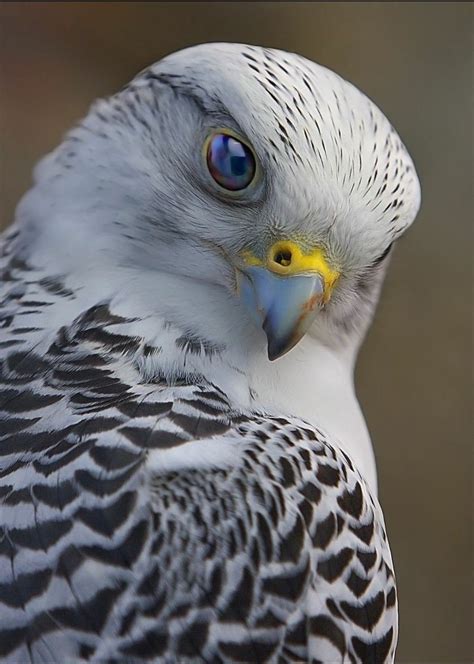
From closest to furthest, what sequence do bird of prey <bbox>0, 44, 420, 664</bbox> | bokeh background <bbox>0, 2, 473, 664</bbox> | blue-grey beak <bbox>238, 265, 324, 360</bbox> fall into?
bird of prey <bbox>0, 44, 420, 664</bbox>
blue-grey beak <bbox>238, 265, 324, 360</bbox>
bokeh background <bbox>0, 2, 473, 664</bbox>

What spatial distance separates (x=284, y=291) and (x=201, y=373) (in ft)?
0.73

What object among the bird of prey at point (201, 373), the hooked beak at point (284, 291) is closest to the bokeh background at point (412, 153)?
the bird of prey at point (201, 373)

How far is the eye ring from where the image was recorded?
63.6 inches

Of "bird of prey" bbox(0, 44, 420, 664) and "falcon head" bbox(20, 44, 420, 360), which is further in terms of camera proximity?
"falcon head" bbox(20, 44, 420, 360)

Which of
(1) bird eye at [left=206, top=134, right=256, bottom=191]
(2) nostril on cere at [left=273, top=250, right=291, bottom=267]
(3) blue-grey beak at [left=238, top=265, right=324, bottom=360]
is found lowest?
(3) blue-grey beak at [left=238, top=265, right=324, bottom=360]

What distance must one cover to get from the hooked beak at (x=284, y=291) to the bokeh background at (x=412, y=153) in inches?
111

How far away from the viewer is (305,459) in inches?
59.7

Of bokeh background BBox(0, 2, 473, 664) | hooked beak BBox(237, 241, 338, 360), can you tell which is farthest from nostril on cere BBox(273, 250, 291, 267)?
bokeh background BBox(0, 2, 473, 664)

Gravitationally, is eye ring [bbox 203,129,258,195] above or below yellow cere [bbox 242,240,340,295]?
above

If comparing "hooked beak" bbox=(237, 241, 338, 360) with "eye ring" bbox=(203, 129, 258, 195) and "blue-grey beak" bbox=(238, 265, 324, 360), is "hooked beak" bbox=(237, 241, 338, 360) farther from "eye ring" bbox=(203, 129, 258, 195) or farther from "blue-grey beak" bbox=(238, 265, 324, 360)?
"eye ring" bbox=(203, 129, 258, 195)

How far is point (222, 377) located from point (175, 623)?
1.51ft

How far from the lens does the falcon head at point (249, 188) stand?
5.15 ft

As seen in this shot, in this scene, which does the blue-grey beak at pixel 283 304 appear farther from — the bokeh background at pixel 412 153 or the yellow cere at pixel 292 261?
the bokeh background at pixel 412 153

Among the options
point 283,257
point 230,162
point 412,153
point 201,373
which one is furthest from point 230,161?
point 412,153
